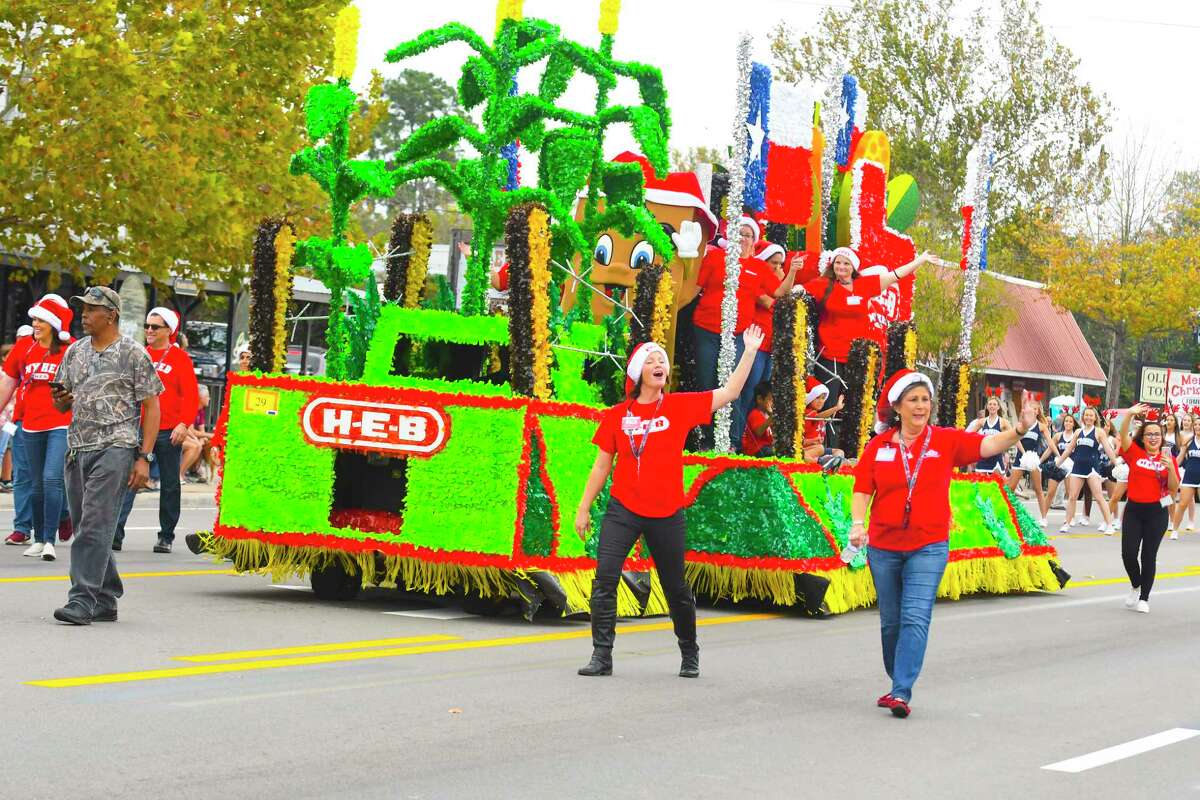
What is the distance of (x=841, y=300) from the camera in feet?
49.3

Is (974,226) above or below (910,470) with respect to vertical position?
above

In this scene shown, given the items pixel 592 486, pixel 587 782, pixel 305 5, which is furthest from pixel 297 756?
pixel 305 5

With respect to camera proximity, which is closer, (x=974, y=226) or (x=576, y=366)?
(x=576, y=366)

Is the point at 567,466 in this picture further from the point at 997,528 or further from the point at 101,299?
the point at 997,528

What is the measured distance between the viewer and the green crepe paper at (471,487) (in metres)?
10.8

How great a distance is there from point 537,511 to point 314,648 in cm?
198

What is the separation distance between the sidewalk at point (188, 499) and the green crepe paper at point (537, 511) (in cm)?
1006

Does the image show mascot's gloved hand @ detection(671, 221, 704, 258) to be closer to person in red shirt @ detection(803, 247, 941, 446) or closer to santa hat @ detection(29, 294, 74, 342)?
person in red shirt @ detection(803, 247, 941, 446)

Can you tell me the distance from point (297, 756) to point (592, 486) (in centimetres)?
317

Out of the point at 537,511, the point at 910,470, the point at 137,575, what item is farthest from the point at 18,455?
the point at 910,470


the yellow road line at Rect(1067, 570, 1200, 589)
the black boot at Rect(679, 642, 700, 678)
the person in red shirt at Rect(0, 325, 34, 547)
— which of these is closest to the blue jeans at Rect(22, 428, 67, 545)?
the person in red shirt at Rect(0, 325, 34, 547)

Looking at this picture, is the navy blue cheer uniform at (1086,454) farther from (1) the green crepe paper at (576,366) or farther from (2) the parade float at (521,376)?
(1) the green crepe paper at (576,366)

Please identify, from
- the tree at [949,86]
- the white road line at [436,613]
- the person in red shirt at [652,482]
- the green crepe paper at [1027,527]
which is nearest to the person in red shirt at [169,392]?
the white road line at [436,613]

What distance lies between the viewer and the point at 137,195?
22.7 metres
